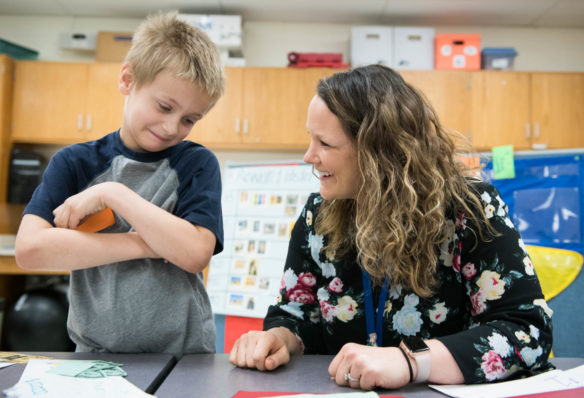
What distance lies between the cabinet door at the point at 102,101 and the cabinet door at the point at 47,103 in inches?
2.4

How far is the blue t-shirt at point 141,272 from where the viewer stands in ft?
2.91


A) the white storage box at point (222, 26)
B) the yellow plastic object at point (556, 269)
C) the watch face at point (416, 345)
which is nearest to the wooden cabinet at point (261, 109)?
the white storage box at point (222, 26)

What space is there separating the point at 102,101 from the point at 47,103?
49 cm

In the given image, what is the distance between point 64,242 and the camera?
2.76 feet

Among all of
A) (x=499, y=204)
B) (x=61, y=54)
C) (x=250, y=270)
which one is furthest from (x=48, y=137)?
(x=499, y=204)

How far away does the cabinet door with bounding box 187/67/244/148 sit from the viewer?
3672 mm

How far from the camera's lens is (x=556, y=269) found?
150 centimetres

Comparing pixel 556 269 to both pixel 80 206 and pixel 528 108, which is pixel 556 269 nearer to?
pixel 80 206

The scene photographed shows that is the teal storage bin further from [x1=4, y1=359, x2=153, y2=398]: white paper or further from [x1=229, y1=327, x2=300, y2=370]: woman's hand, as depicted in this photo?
[x1=4, y1=359, x2=153, y2=398]: white paper

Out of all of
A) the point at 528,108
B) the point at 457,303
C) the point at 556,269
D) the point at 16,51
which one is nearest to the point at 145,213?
the point at 457,303

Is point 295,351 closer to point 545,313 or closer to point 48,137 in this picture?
point 545,313

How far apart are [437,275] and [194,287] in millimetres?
536

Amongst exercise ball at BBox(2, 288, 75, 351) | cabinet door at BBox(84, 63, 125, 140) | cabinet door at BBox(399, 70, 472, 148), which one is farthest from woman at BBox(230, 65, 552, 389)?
cabinet door at BBox(84, 63, 125, 140)

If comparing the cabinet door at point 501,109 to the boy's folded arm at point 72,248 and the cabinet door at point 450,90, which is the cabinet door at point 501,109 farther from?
the boy's folded arm at point 72,248
